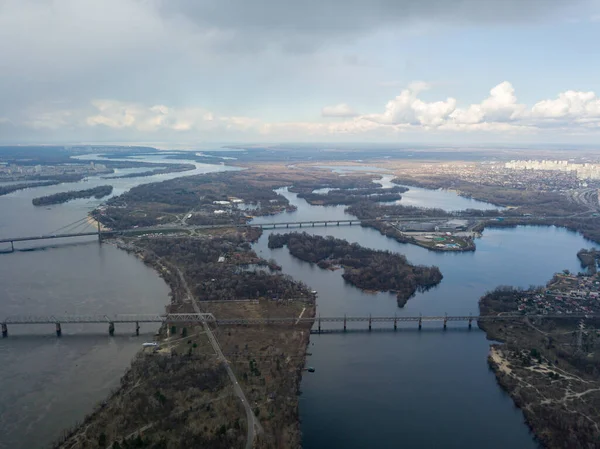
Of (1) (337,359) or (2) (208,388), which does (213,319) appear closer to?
(2) (208,388)

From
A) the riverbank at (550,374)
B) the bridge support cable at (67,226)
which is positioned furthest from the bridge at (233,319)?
the bridge support cable at (67,226)

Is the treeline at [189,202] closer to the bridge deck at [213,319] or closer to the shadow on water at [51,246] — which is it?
the shadow on water at [51,246]

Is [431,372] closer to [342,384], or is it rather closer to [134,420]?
[342,384]

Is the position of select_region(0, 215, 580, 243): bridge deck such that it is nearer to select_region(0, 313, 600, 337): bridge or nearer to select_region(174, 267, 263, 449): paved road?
select_region(0, 313, 600, 337): bridge

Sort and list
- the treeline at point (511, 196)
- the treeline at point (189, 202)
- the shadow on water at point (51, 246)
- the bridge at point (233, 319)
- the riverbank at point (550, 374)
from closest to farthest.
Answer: the riverbank at point (550, 374) < the bridge at point (233, 319) < the shadow on water at point (51, 246) < the treeline at point (189, 202) < the treeline at point (511, 196)

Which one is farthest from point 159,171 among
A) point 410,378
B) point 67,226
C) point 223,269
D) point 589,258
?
point 410,378

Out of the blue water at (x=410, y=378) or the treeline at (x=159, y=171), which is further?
the treeline at (x=159, y=171)
